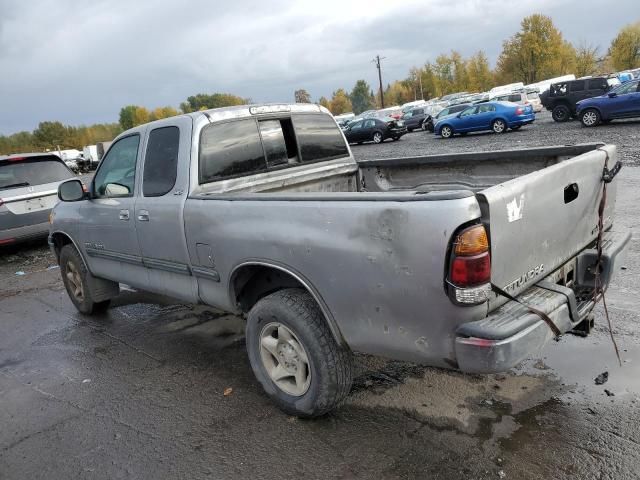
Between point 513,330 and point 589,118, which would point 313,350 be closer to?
point 513,330

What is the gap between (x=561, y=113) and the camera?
24.4 m

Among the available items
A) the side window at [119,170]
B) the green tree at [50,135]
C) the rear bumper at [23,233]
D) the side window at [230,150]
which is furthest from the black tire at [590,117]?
the green tree at [50,135]

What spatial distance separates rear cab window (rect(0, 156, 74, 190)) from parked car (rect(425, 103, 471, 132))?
22.9m

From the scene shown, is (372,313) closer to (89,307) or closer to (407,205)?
(407,205)

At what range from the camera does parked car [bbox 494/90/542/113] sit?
1130 inches

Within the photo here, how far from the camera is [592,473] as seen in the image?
258 cm

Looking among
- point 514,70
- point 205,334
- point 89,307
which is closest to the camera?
point 205,334

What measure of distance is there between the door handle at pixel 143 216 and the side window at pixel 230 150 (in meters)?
0.60

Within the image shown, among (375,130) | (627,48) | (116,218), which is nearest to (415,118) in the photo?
(375,130)

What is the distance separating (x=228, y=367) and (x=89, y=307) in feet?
7.54

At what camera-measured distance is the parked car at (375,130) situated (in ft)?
97.5

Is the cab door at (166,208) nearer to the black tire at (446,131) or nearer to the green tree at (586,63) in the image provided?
the black tire at (446,131)

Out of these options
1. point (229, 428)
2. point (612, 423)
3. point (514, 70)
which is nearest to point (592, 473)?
point (612, 423)

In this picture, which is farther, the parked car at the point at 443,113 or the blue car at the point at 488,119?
the parked car at the point at 443,113
